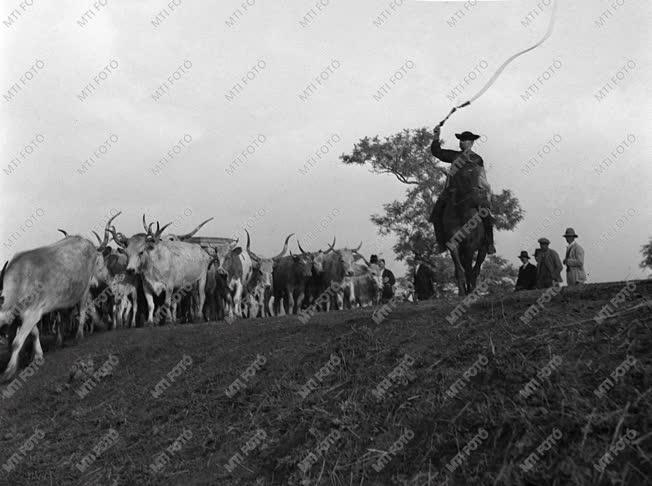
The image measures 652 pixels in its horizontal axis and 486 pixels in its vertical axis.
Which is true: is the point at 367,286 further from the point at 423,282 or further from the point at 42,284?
the point at 42,284

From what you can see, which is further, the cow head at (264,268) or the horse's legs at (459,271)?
the cow head at (264,268)

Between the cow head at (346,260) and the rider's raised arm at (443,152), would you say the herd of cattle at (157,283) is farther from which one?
the rider's raised arm at (443,152)

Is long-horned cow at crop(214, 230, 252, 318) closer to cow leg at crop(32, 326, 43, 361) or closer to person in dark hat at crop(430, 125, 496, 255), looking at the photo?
cow leg at crop(32, 326, 43, 361)

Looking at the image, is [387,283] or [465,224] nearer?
[465,224]

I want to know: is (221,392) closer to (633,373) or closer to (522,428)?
(522,428)

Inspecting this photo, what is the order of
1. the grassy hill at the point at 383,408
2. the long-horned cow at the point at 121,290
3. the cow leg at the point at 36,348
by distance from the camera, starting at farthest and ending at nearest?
the long-horned cow at the point at 121,290
the cow leg at the point at 36,348
the grassy hill at the point at 383,408

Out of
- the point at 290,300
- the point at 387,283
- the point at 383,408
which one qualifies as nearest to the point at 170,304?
the point at 290,300

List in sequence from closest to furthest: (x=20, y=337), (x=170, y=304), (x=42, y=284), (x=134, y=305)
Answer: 1. (x=20, y=337)
2. (x=42, y=284)
3. (x=134, y=305)
4. (x=170, y=304)

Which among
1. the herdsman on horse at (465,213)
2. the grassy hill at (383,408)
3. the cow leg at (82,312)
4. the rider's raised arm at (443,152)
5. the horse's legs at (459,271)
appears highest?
the rider's raised arm at (443,152)

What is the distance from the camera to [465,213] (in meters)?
11.2

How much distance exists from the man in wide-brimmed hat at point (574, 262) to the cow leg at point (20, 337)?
34.8 feet

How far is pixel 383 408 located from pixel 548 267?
7796 mm

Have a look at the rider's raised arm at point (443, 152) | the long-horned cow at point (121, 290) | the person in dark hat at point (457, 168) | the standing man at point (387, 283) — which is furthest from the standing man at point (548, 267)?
the long-horned cow at point (121, 290)

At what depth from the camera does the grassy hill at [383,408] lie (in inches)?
198
